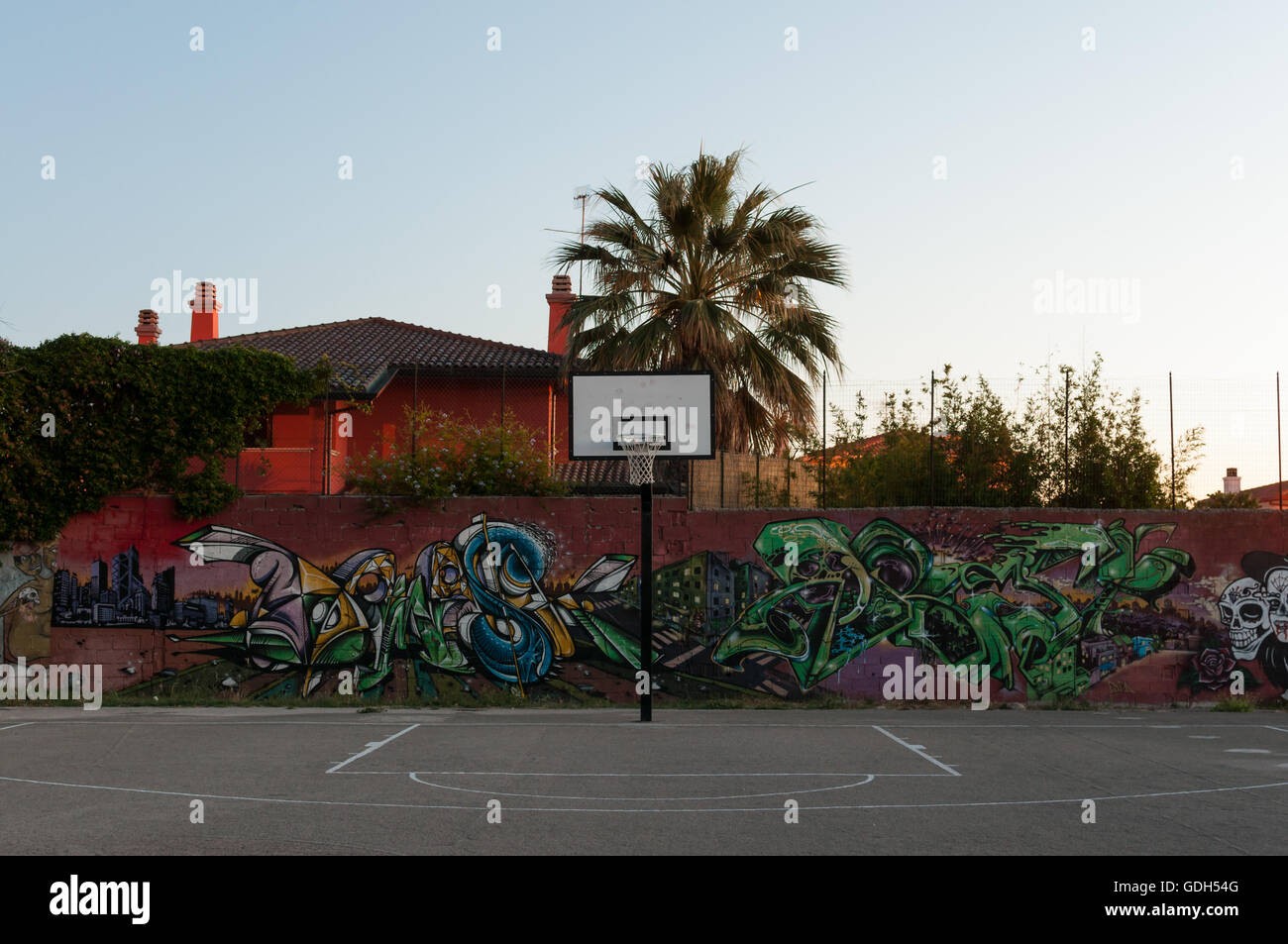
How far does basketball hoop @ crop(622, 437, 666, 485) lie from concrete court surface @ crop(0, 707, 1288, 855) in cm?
325

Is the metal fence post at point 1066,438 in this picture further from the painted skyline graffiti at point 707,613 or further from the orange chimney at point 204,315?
the orange chimney at point 204,315

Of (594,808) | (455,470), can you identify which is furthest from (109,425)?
(594,808)

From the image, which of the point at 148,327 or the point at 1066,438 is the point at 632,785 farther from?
the point at 148,327

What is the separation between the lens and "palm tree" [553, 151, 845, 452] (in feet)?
64.7

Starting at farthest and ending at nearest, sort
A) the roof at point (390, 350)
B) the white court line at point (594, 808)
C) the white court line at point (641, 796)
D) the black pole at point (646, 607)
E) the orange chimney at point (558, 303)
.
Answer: the orange chimney at point (558, 303)
the roof at point (390, 350)
the black pole at point (646, 607)
the white court line at point (641, 796)
the white court line at point (594, 808)

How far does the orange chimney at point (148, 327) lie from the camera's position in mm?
32094

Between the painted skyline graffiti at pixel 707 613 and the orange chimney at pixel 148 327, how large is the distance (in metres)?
17.0

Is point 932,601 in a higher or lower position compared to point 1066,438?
lower

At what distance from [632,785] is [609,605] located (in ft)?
23.8

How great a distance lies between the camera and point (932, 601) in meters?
17.0

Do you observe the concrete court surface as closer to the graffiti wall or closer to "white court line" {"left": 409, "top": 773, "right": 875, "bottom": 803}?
"white court line" {"left": 409, "top": 773, "right": 875, "bottom": 803}

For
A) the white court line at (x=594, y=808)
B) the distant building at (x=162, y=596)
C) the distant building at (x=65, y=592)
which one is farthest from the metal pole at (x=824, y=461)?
the distant building at (x=65, y=592)

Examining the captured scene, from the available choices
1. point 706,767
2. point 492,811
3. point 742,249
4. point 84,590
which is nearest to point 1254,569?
point 742,249

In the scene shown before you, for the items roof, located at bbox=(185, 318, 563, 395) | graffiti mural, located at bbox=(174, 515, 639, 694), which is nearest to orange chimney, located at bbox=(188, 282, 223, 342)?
roof, located at bbox=(185, 318, 563, 395)
